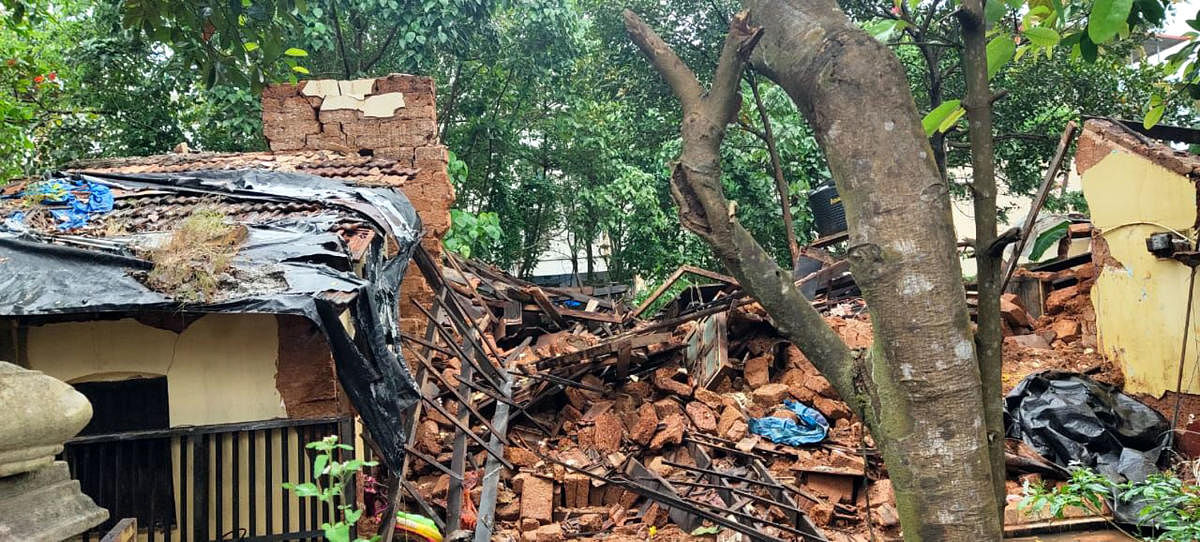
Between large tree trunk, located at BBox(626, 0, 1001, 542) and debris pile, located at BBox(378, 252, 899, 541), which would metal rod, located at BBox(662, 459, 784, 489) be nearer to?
debris pile, located at BBox(378, 252, 899, 541)

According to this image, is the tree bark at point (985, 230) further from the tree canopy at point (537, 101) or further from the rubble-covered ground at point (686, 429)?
the tree canopy at point (537, 101)

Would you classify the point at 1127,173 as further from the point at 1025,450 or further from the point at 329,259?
the point at 329,259

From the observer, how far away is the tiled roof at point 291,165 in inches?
318

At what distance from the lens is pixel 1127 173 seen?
8414mm

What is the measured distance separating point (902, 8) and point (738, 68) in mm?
861

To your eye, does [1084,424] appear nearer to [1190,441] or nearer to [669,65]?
[1190,441]

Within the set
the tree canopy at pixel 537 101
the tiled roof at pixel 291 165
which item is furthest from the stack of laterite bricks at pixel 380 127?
the tree canopy at pixel 537 101

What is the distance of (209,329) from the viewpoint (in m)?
5.93

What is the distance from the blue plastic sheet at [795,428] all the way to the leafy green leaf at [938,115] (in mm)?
6159

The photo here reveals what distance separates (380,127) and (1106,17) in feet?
25.8

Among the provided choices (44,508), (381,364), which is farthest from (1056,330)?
(44,508)

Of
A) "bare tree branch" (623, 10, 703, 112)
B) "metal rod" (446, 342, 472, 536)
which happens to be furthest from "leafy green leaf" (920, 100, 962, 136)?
"metal rod" (446, 342, 472, 536)

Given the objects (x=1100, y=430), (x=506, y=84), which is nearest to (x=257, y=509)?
(x=1100, y=430)

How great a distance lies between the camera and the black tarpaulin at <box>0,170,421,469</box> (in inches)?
187
